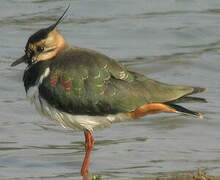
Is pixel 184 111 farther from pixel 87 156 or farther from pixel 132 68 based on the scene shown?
pixel 132 68

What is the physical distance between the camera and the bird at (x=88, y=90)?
Answer: 26.9 feet

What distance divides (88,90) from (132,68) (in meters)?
5.34

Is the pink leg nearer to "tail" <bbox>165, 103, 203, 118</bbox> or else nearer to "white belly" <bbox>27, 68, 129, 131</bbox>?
"white belly" <bbox>27, 68, 129, 131</bbox>

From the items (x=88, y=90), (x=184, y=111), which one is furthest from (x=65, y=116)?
(x=184, y=111)

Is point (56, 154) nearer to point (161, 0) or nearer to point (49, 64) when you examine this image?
point (49, 64)

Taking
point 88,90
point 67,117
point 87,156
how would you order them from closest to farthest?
point 88,90 → point 67,117 → point 87,156

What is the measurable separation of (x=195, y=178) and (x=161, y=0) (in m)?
9.99

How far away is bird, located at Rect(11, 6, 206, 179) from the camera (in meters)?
8.21

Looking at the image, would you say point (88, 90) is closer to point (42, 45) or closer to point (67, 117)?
point (67, 117)

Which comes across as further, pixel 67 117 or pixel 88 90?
pixel 67 117

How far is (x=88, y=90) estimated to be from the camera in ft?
27.0

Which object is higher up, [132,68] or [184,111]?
[184,111]

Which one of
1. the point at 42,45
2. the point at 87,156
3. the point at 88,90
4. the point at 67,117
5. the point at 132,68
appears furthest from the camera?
the point at 132,68

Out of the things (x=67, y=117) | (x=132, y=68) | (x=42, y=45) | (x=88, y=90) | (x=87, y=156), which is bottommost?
(x=132, y=68)
